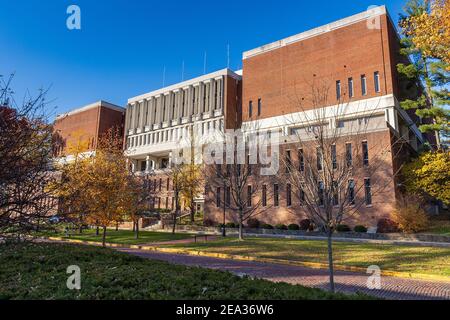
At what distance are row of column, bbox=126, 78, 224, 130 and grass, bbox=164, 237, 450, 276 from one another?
40.4 m

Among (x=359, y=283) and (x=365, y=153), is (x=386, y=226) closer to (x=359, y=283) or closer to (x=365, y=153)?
(x=365, y=153)

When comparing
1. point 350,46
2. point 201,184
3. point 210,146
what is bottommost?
point 201,184

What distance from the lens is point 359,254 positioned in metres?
16.0

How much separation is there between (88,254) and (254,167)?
2058 cm

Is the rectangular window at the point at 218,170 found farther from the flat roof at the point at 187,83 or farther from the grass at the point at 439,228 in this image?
the flat roof at the point at 187,83

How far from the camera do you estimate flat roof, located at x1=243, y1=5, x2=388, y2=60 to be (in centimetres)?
3965

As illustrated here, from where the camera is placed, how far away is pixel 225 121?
5541 cm

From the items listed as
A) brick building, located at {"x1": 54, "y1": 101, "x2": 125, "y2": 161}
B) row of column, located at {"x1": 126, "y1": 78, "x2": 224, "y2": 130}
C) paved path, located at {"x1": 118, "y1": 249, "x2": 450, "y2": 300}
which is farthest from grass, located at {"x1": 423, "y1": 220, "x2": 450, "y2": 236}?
brick building, located at {"x1": 54, "y1": 101, "x2": 125, "y2": 161}

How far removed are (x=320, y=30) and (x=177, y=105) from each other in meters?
30.8

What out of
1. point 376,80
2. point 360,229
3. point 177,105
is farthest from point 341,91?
point 177,105

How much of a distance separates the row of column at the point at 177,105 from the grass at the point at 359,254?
40356 mm

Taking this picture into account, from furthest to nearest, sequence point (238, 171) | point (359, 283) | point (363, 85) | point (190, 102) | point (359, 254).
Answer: point (190, 102)
point (363, 85)
point (238, 171)
point (359, 254)
point (359, 283)
